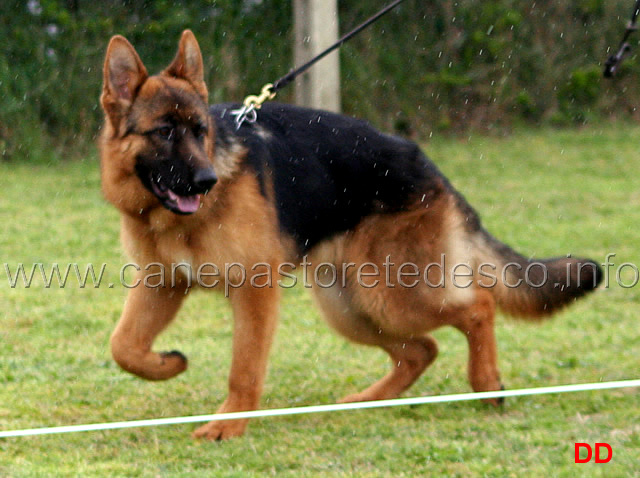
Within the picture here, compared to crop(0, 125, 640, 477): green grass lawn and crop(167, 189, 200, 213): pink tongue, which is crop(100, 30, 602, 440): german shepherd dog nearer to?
crop(167, 189, 200, 213): pink tongue

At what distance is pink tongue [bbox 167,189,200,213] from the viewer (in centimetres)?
393

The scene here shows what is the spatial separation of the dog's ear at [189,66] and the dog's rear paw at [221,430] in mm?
1497

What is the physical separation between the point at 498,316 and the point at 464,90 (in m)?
7.96

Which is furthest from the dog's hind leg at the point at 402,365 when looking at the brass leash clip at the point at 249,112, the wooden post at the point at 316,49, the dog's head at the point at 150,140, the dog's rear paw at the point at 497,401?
the wooden post at the point at 316,49

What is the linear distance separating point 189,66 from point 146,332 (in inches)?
50.8

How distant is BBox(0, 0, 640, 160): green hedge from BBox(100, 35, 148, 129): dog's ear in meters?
6.78

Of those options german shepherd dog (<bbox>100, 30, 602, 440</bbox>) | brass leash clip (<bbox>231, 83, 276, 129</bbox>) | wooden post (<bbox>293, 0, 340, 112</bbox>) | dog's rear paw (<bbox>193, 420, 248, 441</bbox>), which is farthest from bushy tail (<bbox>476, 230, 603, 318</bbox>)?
wooden post (<bbox>293, 0, 340, 112</bbox>)

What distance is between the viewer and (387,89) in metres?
11.9

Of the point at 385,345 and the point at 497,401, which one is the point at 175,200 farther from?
the point at 497,401

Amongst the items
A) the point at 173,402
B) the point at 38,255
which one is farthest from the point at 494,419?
the point at 38,255

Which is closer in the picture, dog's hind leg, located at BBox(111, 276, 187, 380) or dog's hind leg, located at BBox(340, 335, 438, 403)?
dog's hind leg, located at BBox(111, 276, 187, 380)

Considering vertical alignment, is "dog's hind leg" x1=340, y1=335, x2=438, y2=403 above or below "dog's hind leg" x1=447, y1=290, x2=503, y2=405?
below

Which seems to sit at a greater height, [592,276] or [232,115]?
[232,115]

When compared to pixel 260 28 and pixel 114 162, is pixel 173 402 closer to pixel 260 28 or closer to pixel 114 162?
pixel 114 162
